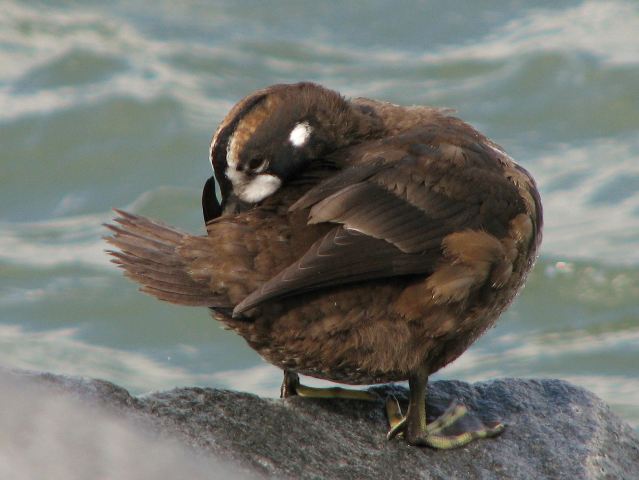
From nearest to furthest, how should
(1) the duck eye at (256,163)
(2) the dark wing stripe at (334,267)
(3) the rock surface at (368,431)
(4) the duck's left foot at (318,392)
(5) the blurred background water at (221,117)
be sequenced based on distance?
(3) the rock surface at (368,431), (2) the dark wing stripe at (334,267), (1) the duck eye at (256,163), (4) the duck's left foot at (318,392), (5) the blurred background water at (221,117)

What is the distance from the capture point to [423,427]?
4.17m

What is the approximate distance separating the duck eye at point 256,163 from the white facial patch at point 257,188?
0.04 metres

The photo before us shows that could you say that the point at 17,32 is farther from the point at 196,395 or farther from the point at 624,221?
the point at 196,395

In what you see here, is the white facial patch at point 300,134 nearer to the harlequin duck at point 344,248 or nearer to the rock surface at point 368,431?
the harlequin duck at point 344,248

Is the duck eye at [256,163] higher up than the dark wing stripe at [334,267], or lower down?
higher up

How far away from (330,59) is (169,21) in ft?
5.45

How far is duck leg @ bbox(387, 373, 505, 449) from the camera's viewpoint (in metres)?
4.17

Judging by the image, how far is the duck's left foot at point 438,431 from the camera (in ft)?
13.7

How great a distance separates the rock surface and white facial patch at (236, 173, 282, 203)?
699 mm

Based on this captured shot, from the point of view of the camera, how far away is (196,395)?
3906 mm

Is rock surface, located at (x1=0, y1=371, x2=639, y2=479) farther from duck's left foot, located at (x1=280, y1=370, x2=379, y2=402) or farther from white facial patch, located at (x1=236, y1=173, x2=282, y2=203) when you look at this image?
white facial patch, located at (x1=236, y1=173, x2=282, y2=203)

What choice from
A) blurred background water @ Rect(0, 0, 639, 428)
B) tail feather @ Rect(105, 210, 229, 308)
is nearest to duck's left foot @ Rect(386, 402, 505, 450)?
tail feather @ Rect(105, 210, 229, 308)

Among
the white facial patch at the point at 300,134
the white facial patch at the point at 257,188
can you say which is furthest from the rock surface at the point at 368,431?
the white facial patch at the point at 300,134

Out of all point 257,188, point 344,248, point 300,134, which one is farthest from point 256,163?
point 344,248
